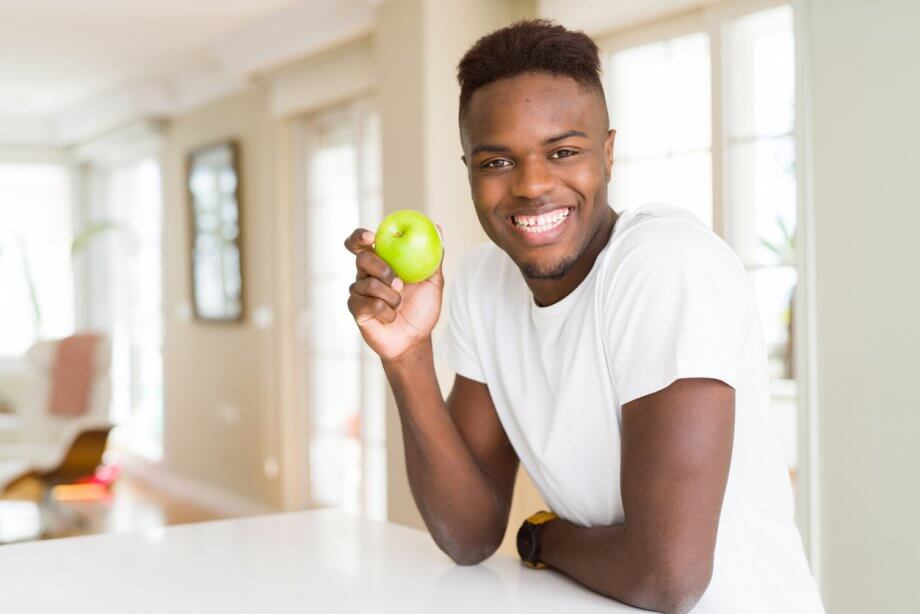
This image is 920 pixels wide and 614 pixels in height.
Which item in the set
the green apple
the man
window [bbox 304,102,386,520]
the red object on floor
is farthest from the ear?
the red object on floor

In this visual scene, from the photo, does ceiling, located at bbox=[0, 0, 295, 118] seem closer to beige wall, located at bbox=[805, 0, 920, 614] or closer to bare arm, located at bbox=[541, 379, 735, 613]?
beige wall, located at bbox=[805, 0, 920, 614]

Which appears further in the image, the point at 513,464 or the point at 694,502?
the point at 513,464

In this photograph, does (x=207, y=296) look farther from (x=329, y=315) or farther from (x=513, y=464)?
(x=513, y=464)

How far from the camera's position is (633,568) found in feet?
3.50

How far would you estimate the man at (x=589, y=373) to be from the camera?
105cm

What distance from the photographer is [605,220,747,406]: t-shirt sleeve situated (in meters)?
1.04

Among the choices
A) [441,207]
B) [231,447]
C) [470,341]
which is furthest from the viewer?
[231,447]

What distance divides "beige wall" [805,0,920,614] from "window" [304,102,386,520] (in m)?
2.35

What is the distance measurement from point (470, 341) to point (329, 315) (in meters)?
3.83

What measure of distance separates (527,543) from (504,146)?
0.51 metres

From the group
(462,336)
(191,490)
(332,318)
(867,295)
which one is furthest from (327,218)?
(462,336)

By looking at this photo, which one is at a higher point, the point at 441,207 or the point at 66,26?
the point at 66,26

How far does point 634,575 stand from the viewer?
1062mm

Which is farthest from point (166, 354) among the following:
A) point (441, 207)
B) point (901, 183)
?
point (901, 183)
